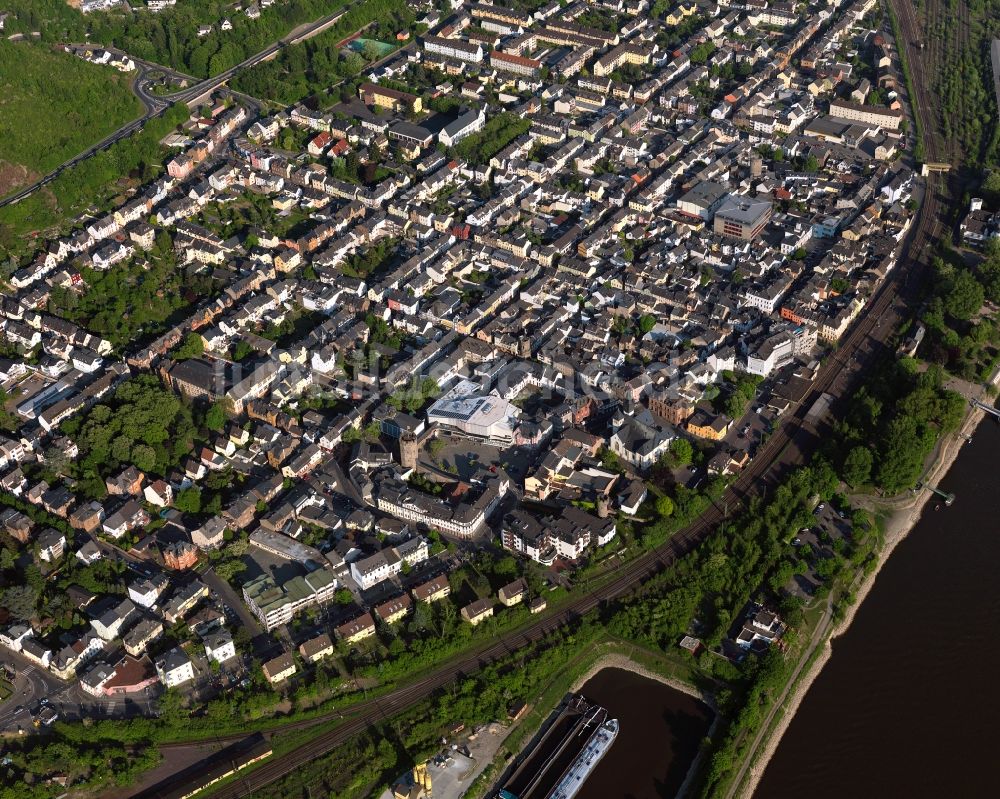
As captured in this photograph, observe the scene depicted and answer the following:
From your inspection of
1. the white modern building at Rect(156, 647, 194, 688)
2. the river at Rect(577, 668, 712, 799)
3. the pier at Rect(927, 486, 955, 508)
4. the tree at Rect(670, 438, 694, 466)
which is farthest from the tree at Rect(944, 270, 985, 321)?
the white modern building at Rect(156, 647, 194, 688)

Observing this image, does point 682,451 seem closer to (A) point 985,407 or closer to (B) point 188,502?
(A) point 985,407

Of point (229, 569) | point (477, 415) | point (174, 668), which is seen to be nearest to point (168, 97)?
point (477, 415)

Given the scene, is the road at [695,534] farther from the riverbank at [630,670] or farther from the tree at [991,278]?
the tree at [991,278]

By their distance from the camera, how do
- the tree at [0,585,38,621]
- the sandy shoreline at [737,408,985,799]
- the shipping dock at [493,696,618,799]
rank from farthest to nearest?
the tree at [0,585,38,621] < the sandy shoreline at [737,408,985,799] < the shipping dock at [493,696,618,799]

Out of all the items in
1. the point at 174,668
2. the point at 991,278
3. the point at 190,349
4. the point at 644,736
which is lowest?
the point at 174,668

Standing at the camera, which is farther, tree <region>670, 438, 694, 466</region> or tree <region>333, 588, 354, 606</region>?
tree <region>670, 438, 694, 466</region>

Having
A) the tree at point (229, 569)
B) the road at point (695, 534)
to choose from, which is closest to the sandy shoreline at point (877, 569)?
the road at point (695, 534)

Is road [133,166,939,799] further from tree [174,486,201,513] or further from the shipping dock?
tree [174,486,201,513]
